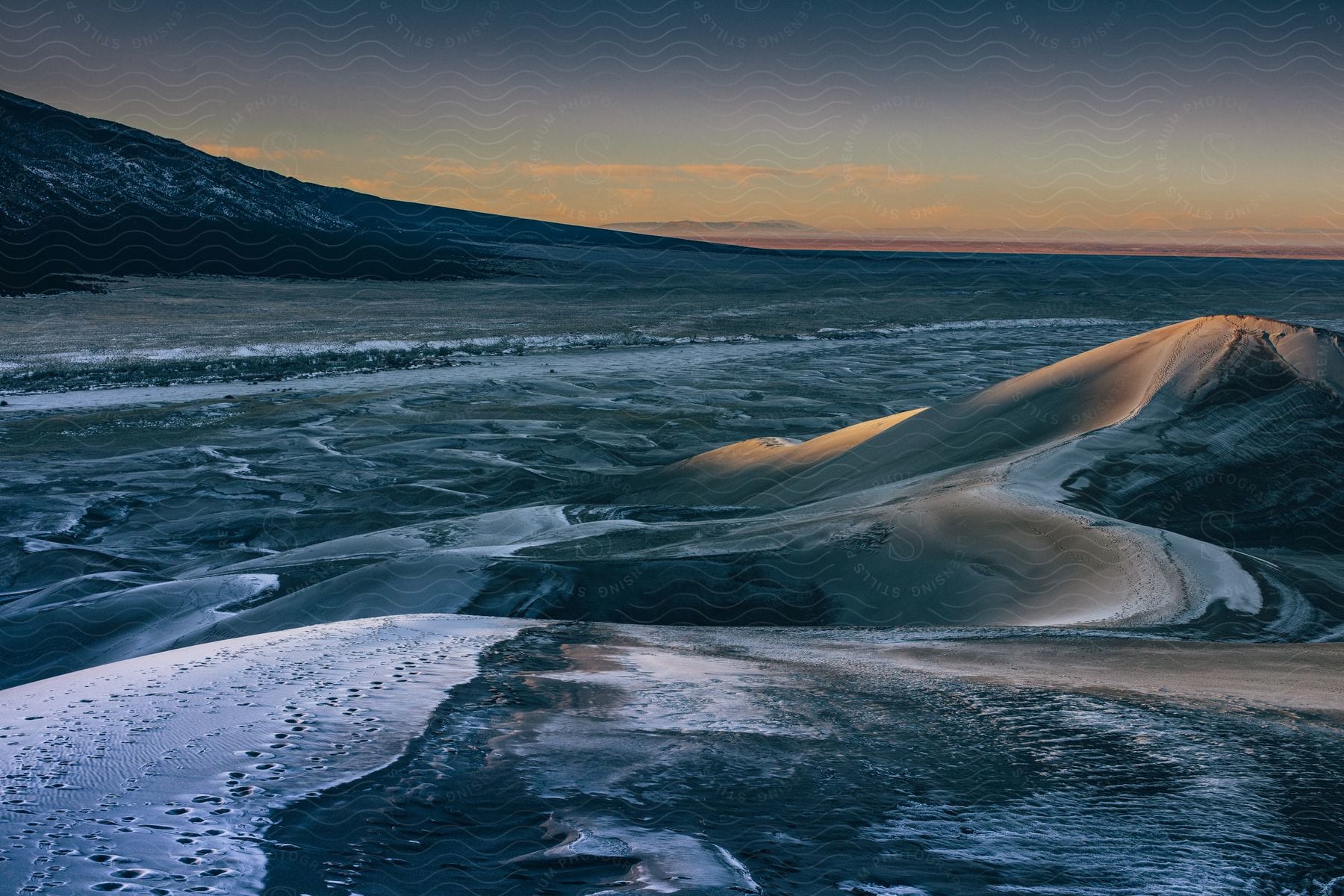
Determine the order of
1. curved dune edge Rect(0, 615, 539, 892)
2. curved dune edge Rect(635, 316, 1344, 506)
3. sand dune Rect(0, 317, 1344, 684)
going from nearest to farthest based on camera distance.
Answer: curved dune edge Rect(0, 615, 539, 892)
sand dune Rect(0, 317, 1344, 684)
curved dune edge Rect(635, 316, 1344, 506)

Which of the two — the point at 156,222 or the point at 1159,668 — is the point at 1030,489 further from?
the point at 156,222

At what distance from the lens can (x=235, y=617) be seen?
14.3 feet

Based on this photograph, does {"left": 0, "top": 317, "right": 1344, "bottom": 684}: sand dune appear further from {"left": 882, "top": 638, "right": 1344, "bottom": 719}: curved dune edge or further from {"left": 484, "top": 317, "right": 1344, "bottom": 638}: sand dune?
{"left": 882, "top": 638, "right": 1344, "bottom": 719}: curved dune edge

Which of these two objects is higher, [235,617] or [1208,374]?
[1208,374]

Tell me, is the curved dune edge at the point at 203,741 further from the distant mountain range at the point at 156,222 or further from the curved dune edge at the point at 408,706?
the distant mountain range at the point at 156,222

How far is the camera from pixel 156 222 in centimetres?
4388

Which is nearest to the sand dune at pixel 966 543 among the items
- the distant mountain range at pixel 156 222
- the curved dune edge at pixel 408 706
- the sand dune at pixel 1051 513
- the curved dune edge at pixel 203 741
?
the sand dune at pixel 1051 513

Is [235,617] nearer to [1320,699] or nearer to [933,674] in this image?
[933,674]

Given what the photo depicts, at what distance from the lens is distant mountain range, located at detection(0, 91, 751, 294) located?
113 ft

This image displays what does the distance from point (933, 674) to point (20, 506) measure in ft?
22.7

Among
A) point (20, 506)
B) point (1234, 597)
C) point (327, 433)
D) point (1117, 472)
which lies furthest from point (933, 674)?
point (327, 433)

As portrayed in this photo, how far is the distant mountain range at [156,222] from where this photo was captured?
113 feet

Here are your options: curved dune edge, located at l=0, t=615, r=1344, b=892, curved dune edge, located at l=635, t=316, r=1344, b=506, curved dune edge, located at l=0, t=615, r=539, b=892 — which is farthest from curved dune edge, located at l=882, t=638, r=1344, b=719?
curved dune edge, located at l=635, t=316, r=1344, b=506

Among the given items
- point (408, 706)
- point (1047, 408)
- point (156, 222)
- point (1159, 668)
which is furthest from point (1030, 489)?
point (156, 222)
